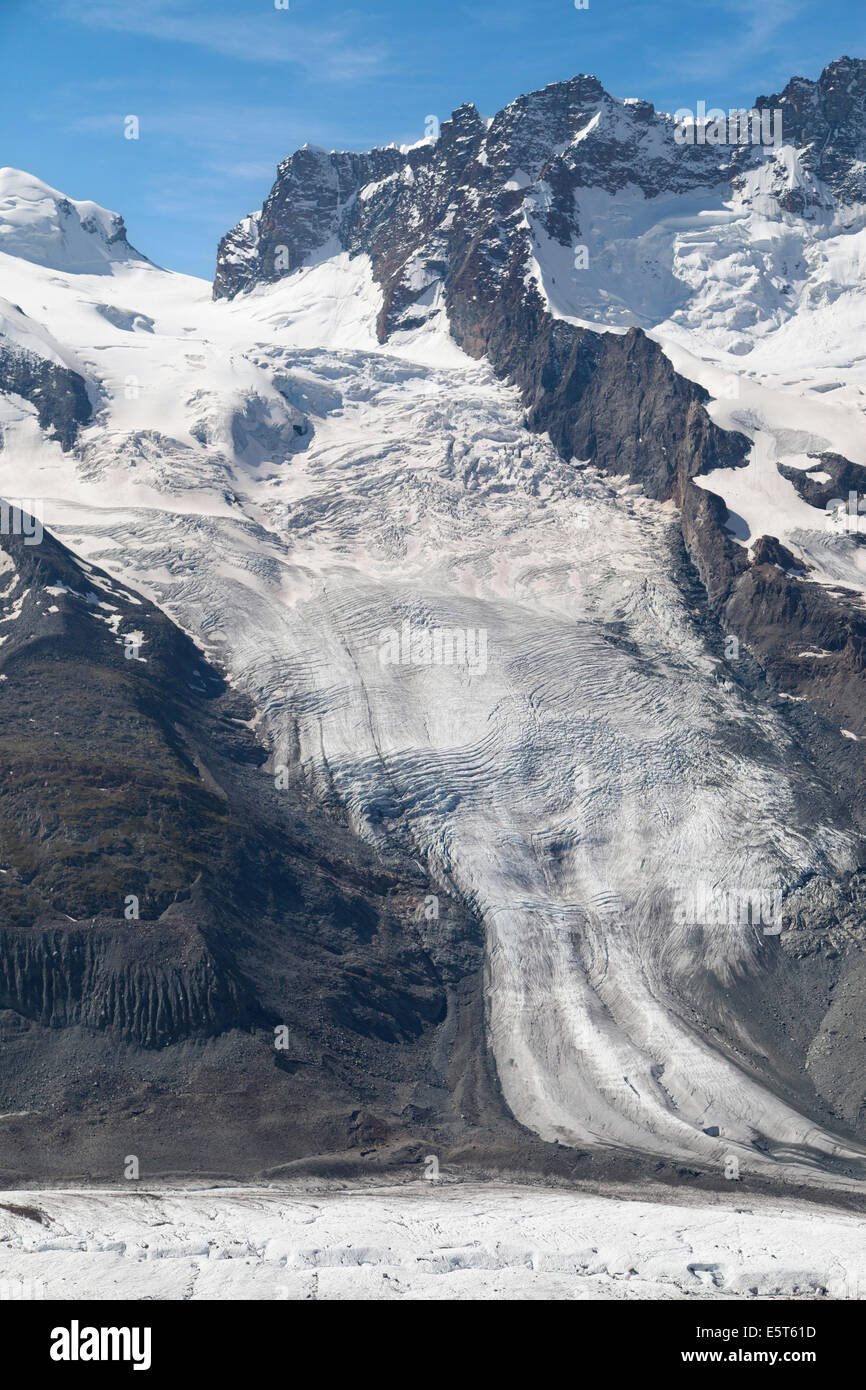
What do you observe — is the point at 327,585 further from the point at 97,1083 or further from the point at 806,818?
the point at 97,1083

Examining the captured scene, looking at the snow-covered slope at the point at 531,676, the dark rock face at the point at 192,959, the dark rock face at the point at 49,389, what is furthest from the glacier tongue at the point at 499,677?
the dark rock face at the point at 192,959

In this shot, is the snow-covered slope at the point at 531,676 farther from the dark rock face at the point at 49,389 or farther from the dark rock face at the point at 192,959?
the dark rock face at the point at 192,959

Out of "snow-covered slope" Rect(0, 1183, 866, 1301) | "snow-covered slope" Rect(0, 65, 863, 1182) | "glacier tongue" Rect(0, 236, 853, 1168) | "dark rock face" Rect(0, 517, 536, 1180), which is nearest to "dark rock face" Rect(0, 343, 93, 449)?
"snow-covered slope" Rect(0, 65, 863, 1182)

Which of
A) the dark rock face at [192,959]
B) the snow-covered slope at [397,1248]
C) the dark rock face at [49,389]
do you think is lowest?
the snow-covered slope at [397,1248]

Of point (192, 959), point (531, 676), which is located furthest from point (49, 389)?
point (192, 959)

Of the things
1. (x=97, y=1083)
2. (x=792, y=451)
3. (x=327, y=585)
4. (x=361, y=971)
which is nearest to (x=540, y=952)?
(x=361, y=971)

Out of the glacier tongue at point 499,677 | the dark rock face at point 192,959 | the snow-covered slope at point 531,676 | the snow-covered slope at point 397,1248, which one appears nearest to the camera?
the snow-covered slope at point 397,1248
